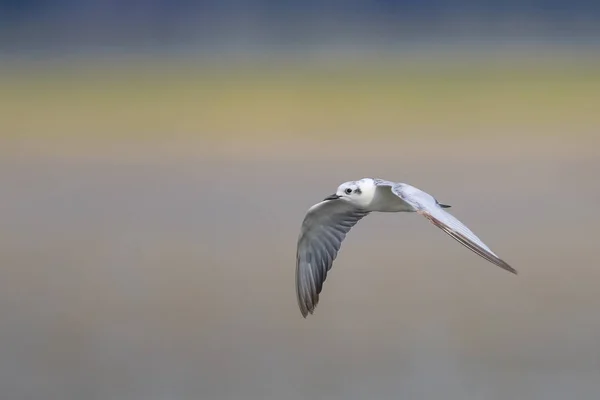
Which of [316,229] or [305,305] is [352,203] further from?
[305,305]

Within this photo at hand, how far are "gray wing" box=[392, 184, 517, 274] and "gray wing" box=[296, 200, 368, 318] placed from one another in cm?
58

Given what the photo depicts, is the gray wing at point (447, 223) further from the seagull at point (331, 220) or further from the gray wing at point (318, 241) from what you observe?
the gray wing at point (318, 241)

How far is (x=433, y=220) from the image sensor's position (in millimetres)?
3268

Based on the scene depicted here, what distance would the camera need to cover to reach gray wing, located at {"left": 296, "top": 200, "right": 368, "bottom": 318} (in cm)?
427

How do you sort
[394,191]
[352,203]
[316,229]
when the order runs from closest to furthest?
[394,191] → [352,203] → [316,229]

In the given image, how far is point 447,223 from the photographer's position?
3.22m

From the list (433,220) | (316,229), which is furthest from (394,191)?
(316,229)

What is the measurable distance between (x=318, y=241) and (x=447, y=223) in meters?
1.22

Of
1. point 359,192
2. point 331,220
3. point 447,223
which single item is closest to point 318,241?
point 331,220

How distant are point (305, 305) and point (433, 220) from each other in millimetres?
1318

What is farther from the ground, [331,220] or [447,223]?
[331,220]

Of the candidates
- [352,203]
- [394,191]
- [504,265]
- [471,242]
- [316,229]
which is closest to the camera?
[504,265]

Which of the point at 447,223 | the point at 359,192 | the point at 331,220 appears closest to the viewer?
the point at 447,223

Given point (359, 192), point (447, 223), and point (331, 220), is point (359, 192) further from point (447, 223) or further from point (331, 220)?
point (447, 223)
